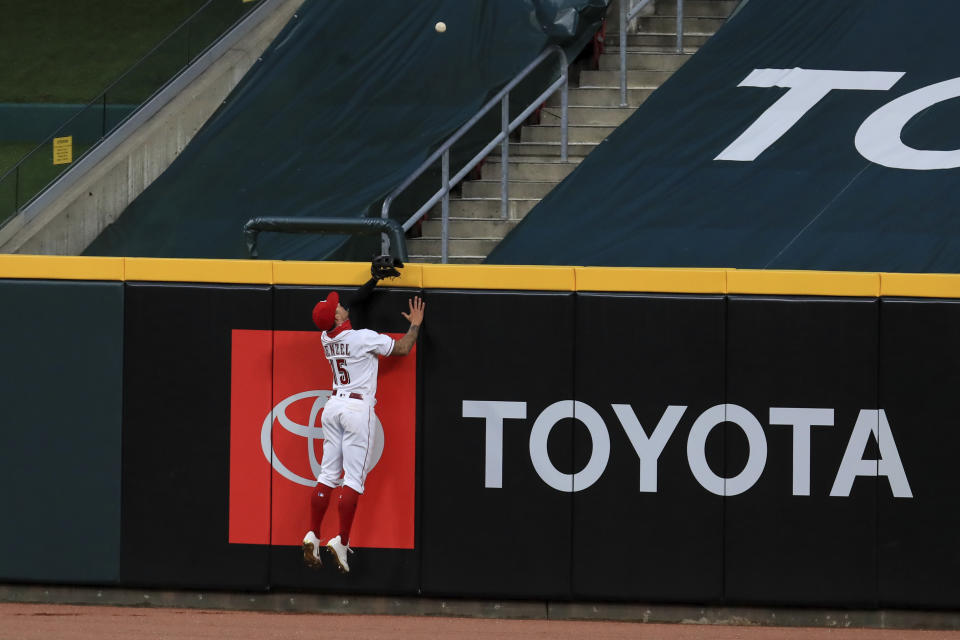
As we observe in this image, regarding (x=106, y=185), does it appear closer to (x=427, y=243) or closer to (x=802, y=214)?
(x=427, y=243)

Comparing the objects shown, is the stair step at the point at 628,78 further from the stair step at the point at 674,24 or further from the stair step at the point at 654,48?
the stair step at the point at 674,24

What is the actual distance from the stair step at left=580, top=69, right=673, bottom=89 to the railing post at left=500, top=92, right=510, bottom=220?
145cm

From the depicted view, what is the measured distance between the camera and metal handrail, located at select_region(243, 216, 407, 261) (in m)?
9.30

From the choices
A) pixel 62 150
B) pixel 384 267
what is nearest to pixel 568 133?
pixel 384 267

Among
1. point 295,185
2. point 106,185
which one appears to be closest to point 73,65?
point 106,185

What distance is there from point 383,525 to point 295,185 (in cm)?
529

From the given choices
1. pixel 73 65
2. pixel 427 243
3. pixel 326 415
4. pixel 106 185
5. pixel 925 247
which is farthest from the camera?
pixel 73 65

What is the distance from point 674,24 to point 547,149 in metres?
2.64

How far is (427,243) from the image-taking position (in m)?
11.5

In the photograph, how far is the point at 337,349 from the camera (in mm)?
7223

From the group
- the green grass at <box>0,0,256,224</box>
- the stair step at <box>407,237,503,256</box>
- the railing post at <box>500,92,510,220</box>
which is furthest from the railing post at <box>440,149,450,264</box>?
the green grass at <box>0,0,256,224</box>

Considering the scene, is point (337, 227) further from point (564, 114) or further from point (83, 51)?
point (83, 51)

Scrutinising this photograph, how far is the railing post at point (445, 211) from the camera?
10625 millimetres

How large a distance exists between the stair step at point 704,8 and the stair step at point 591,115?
6.57 feet
